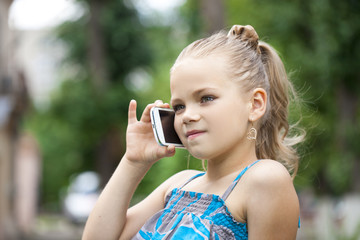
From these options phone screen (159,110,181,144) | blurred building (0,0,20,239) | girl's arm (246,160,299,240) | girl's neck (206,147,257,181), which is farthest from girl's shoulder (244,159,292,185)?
blurred building (0,0,20,239)

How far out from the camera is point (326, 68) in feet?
32.1

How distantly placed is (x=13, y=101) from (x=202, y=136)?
41.8ft

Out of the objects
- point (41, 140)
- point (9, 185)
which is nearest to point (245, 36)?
point (9, 185)

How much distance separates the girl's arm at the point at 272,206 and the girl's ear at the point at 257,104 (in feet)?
0.74

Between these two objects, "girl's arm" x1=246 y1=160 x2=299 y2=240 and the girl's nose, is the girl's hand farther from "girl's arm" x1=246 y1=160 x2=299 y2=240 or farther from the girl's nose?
"girl's arm" x1=246 y1=160 x2=299 y2=240

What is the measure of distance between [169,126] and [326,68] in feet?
27.4

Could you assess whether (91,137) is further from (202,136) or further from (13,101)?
(202,136)

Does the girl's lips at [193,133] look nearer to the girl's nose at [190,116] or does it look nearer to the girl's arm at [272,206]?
the girl's nose at [190,116]

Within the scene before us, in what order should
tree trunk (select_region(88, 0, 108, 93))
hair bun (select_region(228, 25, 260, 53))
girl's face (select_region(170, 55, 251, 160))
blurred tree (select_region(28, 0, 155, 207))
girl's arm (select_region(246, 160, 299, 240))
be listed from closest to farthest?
girl's arm (select_region(246, 160, 299, 240)) < girl's face (select_region(170, 55, 251, 160)) < hair bun (select_region(228, 25, 260, 53)) < blurred tree (select_region(28, 0, 155, 207)) < tree trunk (select_region(88, 0, 108, 93))

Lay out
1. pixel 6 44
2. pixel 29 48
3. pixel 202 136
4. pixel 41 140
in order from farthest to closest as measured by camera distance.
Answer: pixel 29 48 < pixel 41 140 < pixel 6 44 < pixel 202 136

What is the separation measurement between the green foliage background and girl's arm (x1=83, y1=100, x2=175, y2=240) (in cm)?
598

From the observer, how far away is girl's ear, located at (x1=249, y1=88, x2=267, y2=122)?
181 cm

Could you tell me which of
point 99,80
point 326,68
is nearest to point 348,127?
point 326,68

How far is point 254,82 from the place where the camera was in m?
1.85
